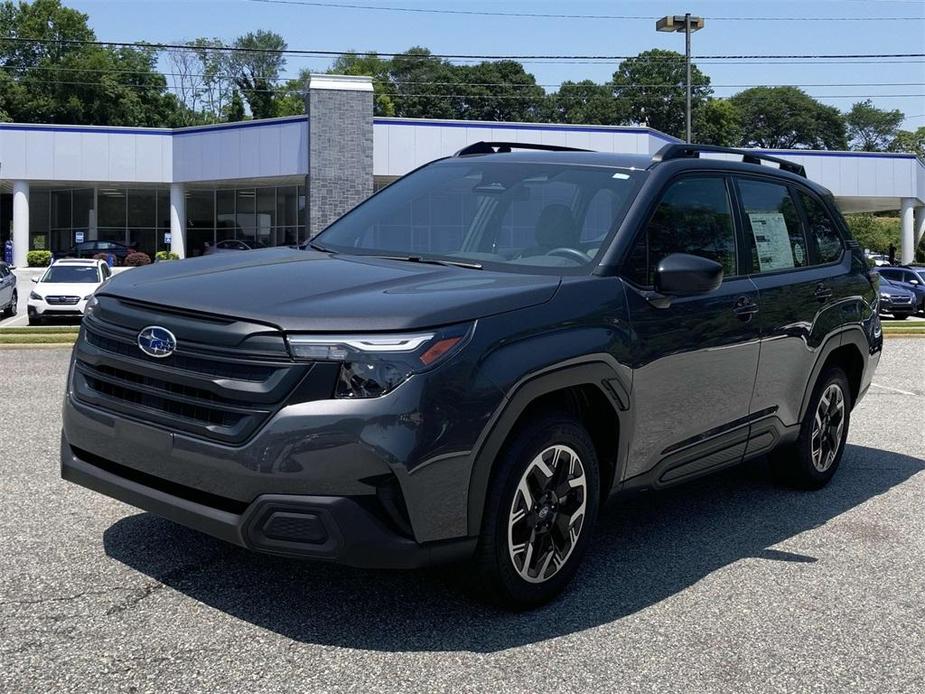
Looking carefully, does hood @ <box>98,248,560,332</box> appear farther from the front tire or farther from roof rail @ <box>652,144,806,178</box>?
roof rail @ <box>652,144,806,178</box>

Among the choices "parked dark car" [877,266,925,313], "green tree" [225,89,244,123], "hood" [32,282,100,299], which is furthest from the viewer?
"green tree" [225,89,244,123]

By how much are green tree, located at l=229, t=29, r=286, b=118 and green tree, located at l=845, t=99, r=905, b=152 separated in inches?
3188

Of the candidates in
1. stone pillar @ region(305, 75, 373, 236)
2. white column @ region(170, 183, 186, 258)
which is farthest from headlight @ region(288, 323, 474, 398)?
white column @ region(170, 183, 186, 258)

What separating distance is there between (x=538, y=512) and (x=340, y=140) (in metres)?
33.9

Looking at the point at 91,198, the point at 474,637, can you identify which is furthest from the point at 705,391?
the point at 91,198

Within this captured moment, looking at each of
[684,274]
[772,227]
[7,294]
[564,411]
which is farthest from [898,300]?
[564,411]

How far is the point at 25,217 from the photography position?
4788 centimetres

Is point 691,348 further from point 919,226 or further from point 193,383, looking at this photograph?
point 919,226

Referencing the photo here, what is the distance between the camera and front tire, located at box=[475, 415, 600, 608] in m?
3.80

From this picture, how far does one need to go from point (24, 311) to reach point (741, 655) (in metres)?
27.6

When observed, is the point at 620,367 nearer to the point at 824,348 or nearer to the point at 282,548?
the point at 282,548

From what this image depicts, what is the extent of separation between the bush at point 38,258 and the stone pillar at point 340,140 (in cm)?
1733

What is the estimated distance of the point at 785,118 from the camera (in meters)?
128

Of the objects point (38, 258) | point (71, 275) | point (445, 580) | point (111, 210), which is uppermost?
point (111, 210)
